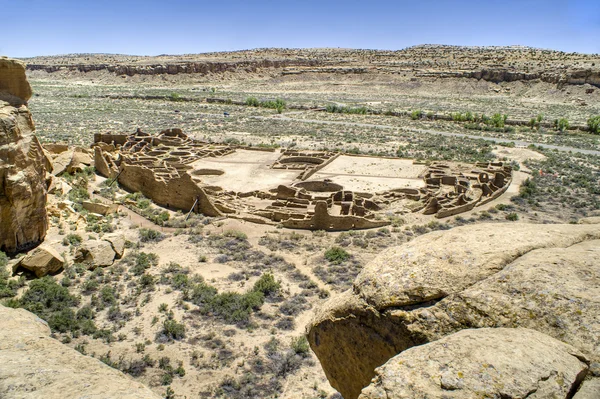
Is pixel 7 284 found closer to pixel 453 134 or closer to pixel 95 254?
pixel 95 254

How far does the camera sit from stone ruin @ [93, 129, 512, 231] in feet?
78.5

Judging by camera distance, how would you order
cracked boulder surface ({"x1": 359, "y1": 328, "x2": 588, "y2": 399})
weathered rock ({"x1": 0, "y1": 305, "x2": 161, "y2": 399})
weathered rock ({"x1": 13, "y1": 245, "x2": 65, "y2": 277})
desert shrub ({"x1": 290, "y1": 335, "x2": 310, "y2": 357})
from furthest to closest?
weathered rock ({"x1": 13, "y1": 245, "x2": 65, "y2": 277}) < desert shrub ({"x1": 290, "y1": 335, "x2": 310, "y2": 357}) < weathered rock ({"x1": 0, "y1": 305, "x2": 161, "y2": 399}) < cracked boulder surface ({"x1": 359, "y1": 328, "x2": 588, "y2": 399})

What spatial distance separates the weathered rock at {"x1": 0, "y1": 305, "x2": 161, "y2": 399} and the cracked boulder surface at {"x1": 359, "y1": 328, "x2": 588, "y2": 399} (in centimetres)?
273

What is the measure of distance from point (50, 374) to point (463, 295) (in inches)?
182

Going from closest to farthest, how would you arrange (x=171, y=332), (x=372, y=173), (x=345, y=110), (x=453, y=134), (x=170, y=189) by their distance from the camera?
1. (x=171, y=332)
2. (x=170, y=189)
3. (x=372, y=173)
4. (x=453, y=134)
5. (x=345, y=110)

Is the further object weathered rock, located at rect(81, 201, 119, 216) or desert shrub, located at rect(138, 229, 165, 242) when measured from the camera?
weathered rock, located at rect(81, 201, 119, 216)

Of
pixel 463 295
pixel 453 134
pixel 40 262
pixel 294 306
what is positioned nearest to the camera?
pixel 463 295

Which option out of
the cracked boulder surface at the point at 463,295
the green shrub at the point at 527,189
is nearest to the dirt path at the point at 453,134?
the green shrub at the point at 527,189

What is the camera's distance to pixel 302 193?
27.1 m

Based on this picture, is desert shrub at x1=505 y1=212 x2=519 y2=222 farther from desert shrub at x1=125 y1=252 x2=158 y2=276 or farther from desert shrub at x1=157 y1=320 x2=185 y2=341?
desert shrub at x1=157 y1=320 x2=185 y2=341

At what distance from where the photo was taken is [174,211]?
1000 inches

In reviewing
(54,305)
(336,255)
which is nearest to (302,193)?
(336,255)

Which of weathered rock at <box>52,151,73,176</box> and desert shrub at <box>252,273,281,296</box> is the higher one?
weathered rock at <box>52,151,73,176</box>

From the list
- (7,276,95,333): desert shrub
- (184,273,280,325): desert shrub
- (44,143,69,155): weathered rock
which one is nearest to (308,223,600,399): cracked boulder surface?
(184,273,280,325): desert shrub
